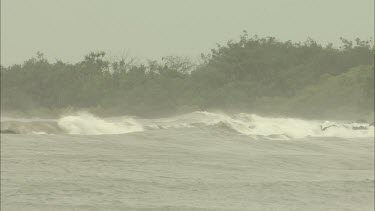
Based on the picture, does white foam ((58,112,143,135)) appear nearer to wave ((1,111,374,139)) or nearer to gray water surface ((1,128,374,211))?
wave ((1,111,374,139))

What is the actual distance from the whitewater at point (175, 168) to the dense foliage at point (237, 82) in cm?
619

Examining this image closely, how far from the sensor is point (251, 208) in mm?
8727

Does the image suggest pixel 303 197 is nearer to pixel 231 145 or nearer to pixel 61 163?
pixel 61 163

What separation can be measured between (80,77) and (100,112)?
5.28 feet

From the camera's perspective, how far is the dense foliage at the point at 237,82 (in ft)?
90.7

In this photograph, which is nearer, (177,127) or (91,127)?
(91,127)

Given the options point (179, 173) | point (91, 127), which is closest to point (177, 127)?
point (91, 127)

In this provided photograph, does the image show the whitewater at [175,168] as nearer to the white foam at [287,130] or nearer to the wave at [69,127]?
the wave at [69,127]

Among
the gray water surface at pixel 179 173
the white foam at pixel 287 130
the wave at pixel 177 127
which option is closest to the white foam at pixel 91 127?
the wave at pixel 177 127

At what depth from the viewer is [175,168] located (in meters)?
12.5

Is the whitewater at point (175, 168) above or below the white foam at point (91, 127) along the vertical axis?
below

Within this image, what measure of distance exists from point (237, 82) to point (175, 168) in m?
30.4

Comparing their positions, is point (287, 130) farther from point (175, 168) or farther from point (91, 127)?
point (175, 168)

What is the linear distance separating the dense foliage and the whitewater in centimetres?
619
